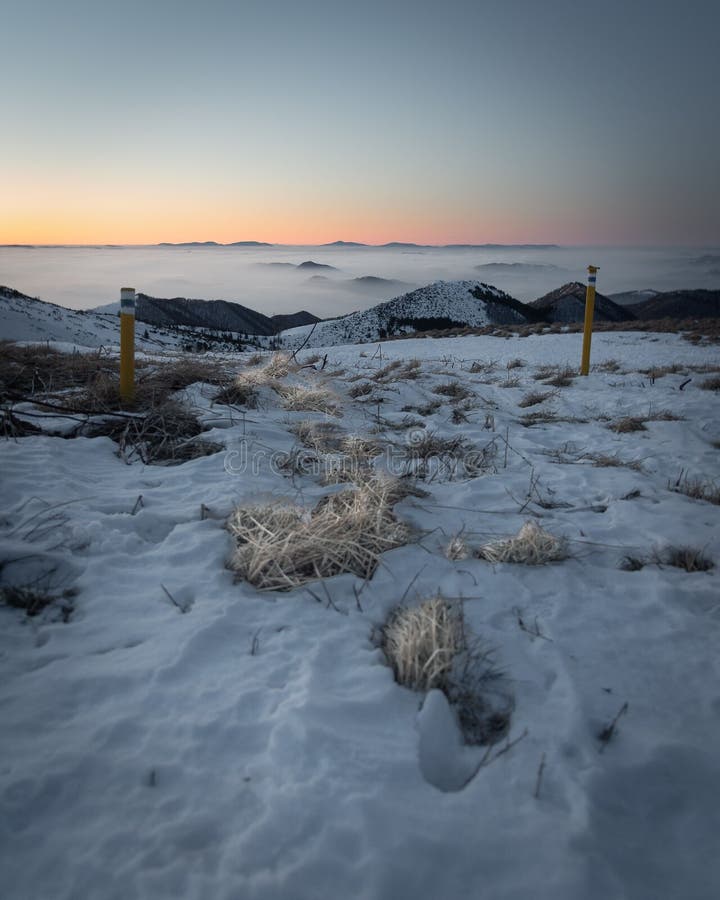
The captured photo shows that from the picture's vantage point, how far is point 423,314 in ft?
181

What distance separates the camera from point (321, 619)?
1.79 meters

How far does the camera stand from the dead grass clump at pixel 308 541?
204 cm

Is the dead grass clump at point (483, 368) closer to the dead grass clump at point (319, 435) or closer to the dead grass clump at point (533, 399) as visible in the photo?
the dead grass clump at point (533, 399)

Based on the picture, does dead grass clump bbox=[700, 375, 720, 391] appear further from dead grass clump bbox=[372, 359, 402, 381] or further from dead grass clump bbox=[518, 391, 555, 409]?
dead grass clump bbox=[372, 359, 402, 381]

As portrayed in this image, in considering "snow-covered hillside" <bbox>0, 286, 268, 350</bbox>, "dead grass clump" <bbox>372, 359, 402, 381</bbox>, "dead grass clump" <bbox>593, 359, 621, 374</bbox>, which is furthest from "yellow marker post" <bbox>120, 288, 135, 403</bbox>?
"snow-covered hillside" <bbox>0, 286, 268, 350</bbox>

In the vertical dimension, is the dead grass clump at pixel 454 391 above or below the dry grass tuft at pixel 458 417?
above

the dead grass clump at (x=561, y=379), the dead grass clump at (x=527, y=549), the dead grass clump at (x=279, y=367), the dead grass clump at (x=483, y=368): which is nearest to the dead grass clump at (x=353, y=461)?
the dead grass clump at (x=527, y=549)

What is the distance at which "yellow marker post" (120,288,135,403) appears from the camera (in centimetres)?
406

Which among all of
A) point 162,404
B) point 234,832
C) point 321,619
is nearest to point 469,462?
point 321,619

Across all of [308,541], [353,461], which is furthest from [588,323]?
[308,541]

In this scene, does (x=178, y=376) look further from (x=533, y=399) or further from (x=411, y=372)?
(x=533, y=399)

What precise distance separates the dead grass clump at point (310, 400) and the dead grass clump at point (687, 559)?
2.99 m

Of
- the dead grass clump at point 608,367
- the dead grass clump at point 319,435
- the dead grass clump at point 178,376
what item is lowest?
the dead grass clump at point 319,435

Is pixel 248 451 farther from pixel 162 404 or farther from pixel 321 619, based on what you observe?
pixel 321 619
